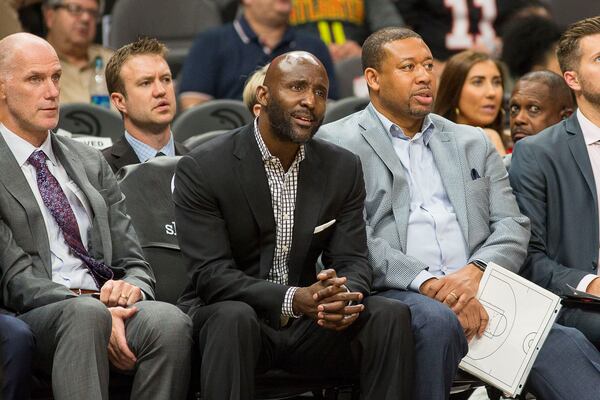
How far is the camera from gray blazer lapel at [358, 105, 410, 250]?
177 inches

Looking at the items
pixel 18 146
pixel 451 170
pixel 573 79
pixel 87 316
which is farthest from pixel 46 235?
pixel 573 79

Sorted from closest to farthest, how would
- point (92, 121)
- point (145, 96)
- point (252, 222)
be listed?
1. point (252, 222)
2. point (145, 96)
3. point (92, 121)

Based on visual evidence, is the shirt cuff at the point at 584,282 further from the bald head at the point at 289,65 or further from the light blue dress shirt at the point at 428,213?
the bald head at the point at 289,65

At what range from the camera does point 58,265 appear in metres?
4.24

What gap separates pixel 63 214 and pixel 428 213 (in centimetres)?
141

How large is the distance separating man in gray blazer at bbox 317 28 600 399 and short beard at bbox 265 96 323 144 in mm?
510

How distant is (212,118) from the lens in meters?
6.24

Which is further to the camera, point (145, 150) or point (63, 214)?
point (145, 150)

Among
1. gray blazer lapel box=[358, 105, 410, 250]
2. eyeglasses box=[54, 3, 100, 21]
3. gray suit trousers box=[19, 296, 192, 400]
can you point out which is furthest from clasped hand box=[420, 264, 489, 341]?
eyeglasses box=[54, 3, 100, 21]

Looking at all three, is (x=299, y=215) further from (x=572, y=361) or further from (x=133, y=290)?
(x=572, y=361)

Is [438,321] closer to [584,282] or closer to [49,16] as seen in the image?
[584,282]

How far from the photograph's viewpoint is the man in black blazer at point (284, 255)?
12.7 feet

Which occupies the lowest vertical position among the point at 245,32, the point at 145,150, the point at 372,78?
the point at 145,150

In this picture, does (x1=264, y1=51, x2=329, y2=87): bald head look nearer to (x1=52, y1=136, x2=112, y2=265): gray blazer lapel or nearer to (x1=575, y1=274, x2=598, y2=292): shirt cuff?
(x1=52, y1=136, x2=112, y2=265): gray blazer lapel
